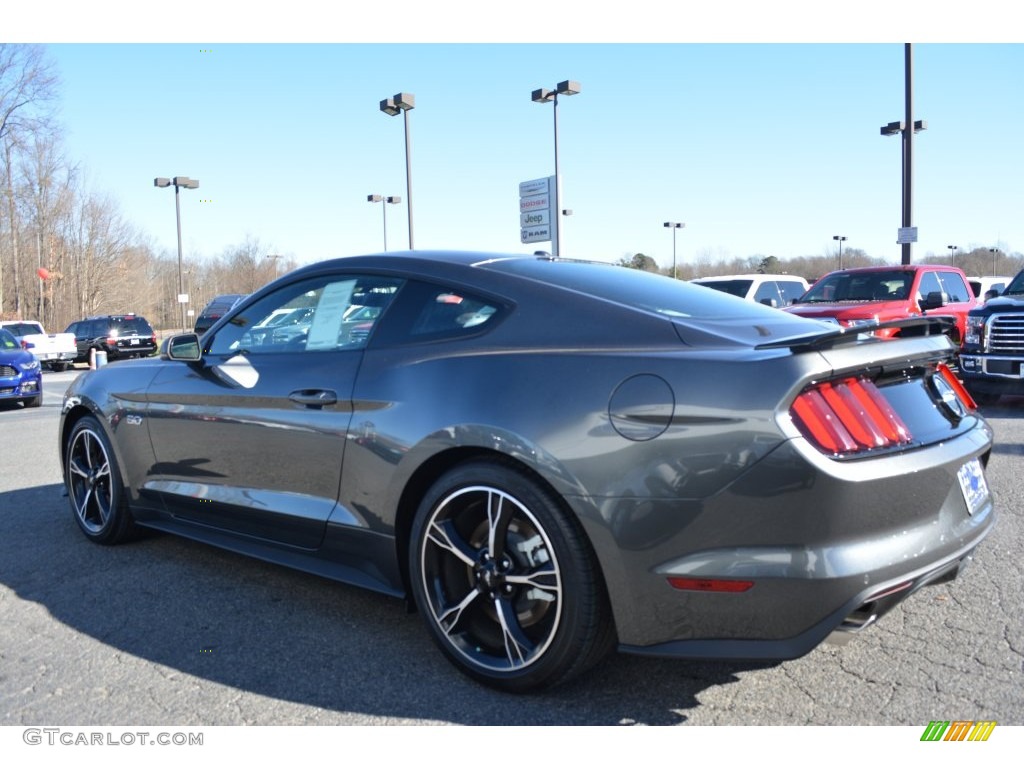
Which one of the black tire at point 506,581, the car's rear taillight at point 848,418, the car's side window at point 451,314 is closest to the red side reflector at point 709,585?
the black tire at point 506,581

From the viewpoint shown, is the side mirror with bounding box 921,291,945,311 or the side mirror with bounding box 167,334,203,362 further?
the side mirror with bounding box 921,291,945,311

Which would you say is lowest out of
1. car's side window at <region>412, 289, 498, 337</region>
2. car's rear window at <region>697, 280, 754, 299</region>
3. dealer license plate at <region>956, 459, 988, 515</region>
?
dealer license plate at <region>956, 459, 988, 515</region>

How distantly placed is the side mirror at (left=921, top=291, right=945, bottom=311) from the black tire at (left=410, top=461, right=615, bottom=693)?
32.7ft

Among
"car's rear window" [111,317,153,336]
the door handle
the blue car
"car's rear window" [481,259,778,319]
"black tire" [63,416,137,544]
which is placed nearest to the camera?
"car's rear window" [481,259,778,319]

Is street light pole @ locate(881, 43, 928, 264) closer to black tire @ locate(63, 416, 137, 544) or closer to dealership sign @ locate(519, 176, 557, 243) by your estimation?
dealership sign @ locate(519, 176, 557, 243)

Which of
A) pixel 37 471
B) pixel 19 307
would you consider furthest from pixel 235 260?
pixel 37 471

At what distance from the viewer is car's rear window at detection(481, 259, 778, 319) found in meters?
3.15

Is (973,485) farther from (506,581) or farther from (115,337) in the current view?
(115,337)

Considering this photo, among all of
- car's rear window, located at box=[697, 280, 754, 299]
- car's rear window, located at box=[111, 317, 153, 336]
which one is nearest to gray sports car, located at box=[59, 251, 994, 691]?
car's rear window, located at box=[697, 280, 754, 299]

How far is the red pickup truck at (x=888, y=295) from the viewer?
1137 cm

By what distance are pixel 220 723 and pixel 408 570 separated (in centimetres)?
81

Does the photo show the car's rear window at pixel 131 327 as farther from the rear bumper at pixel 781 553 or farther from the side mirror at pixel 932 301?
the rear bumper at pixel 781 553

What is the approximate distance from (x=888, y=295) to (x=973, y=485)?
9.92 metres
